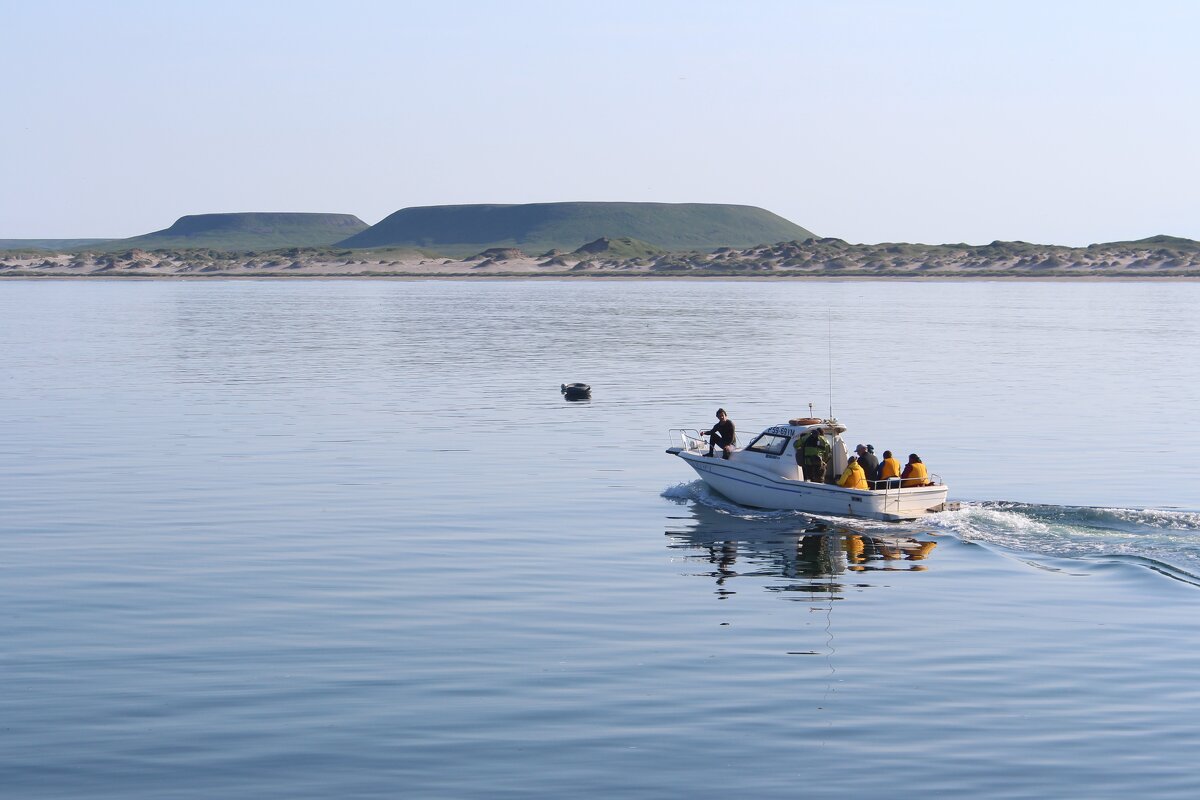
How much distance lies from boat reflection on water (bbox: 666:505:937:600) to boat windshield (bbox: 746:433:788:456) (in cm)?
185

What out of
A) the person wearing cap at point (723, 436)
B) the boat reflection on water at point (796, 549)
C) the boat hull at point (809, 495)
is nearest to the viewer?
the boat reflection on water at point (796, 549)

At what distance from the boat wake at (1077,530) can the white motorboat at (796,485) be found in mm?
303

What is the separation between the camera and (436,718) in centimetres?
1898

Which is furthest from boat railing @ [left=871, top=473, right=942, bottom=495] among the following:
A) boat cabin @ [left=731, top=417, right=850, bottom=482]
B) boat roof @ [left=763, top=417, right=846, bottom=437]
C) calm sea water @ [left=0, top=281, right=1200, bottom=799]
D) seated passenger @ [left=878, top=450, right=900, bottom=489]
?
boat roof @ [left=763, top=417, right=846, bottom=437]

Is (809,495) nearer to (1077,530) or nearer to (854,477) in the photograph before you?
(854,477)

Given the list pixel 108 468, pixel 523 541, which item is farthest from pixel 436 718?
Result: pixel 108 468

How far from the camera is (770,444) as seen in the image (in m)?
36.7

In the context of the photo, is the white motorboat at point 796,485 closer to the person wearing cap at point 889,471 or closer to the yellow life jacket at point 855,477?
the person wearing cap at point 889,471

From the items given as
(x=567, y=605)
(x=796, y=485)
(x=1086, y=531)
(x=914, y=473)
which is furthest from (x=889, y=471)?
(x=567, y=605)

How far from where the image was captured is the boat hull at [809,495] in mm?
33594

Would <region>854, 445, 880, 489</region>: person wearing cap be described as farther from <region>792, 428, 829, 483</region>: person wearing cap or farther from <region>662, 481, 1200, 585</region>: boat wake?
<region>792, 428, 829, 483</region>: person wearing cap

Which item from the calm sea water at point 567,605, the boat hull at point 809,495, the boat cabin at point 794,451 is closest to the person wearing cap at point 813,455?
the boat cabin at point 794,451

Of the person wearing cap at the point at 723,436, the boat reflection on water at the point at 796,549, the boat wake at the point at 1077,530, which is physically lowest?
the boat reflection on water at the point at 796,549

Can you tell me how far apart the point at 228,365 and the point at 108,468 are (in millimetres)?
36935
